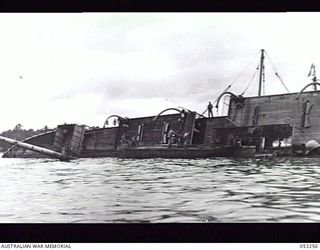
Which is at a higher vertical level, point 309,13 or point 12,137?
point 309,13

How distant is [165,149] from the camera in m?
6.00

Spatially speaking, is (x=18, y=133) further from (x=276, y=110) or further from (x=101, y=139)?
(x=276, y=110)

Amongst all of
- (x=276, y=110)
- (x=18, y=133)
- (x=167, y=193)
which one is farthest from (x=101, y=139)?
(x=276, y=110)

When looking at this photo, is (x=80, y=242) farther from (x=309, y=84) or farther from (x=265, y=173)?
(x=309, y=84)

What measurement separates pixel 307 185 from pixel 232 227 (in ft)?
3.19

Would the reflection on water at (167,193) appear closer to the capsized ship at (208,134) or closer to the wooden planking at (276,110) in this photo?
the capsized ship at (208,134)

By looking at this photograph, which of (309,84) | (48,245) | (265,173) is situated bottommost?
(48,245)

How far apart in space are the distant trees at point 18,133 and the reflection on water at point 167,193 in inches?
9.9

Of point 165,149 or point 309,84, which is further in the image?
point 165,149

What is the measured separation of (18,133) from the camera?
15.4ft

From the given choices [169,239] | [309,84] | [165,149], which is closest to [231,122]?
[165,149]

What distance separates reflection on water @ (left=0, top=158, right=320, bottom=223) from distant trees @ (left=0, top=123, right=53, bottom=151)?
0.25 metres

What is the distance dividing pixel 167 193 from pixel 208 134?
237 centimetres

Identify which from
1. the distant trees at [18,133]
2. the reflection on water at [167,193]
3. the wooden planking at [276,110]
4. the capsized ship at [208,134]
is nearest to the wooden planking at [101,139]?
the capsized ship at [208,134]
